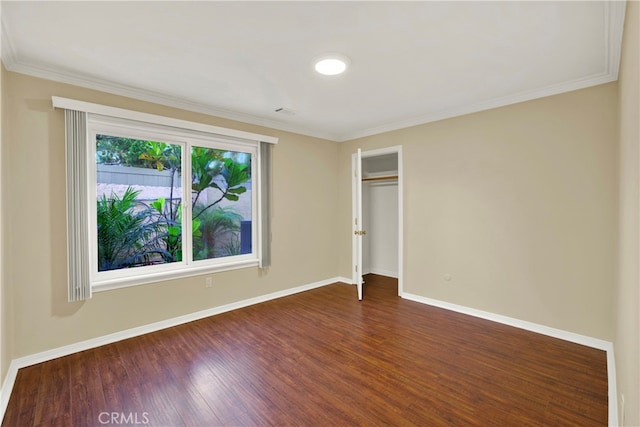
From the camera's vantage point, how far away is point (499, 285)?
10.7 ft

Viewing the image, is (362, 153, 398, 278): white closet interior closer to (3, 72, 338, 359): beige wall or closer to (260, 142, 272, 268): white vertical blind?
(260, 142, 272, 268): white vertical blind

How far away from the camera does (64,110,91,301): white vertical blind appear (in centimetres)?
255

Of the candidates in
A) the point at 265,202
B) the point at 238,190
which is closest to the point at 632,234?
the point at 265,202

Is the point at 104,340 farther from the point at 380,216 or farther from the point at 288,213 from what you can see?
the point at 380,216

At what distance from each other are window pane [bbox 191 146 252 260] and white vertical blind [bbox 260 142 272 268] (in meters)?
0.19

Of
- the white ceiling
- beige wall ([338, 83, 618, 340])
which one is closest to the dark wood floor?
beige wall ([338, 83, 618, 340])

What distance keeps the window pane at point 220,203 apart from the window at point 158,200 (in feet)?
0.04

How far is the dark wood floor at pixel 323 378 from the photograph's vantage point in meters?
1.85

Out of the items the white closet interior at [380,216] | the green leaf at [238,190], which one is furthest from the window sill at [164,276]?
the white closet interior at [380,216]

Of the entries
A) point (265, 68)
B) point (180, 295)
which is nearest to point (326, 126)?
point (265, 68)

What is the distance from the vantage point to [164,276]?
3135 millimetres

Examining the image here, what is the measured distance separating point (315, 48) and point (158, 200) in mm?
2286

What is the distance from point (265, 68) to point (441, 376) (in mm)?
2815

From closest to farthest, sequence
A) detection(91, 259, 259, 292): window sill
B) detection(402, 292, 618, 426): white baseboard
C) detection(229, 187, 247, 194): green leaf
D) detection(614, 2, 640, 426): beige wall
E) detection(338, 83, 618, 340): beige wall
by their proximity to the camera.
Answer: detection(614, 2, 640, 426): beige wall → detection(402, 292, 618, 426): white baseboard → detection(338, 83, 618, 340): beige wall → detection(91, 259, 259, 292): window sill → detection(229, 187, 247, 194): green leaf
